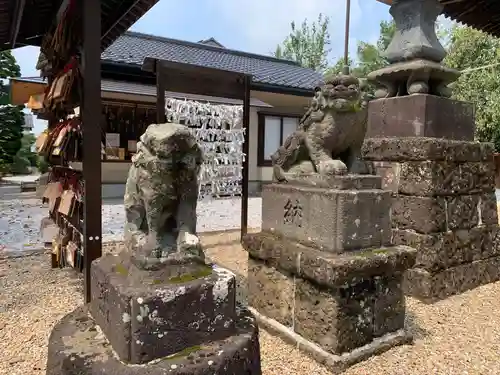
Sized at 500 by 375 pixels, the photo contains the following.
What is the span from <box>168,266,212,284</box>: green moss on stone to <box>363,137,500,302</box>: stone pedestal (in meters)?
2.78

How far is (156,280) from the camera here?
5.43 feet

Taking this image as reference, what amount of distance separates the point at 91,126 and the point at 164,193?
6.40 ft

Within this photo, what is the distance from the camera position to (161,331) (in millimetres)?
1589

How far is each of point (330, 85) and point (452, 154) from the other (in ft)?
6.02

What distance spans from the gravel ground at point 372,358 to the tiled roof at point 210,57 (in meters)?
6.88

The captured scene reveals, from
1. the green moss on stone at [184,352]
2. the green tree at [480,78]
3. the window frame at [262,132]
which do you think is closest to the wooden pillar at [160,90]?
the green moss on stone at [184,352]

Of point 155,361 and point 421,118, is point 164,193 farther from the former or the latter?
point 421,118

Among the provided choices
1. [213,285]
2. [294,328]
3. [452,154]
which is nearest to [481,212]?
[452,154]

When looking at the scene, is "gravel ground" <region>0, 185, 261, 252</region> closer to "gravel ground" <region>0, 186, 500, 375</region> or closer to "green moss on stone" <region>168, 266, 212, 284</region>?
"gravel ground" <region>0, 186, 500, 375</region>

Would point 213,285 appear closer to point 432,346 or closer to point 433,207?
point 432,346

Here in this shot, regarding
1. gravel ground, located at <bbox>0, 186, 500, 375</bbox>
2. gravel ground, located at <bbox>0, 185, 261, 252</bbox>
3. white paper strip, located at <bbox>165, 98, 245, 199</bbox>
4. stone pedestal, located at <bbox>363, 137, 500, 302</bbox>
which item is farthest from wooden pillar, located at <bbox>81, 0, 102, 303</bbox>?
stone pedestal, located at <bbox>363, 137, 500, 302</bbox>

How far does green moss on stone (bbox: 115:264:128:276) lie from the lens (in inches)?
71.1

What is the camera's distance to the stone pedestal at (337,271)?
2.60 metres

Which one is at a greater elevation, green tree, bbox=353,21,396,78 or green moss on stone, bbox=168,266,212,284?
green tree, bbox=353,21,396,78
